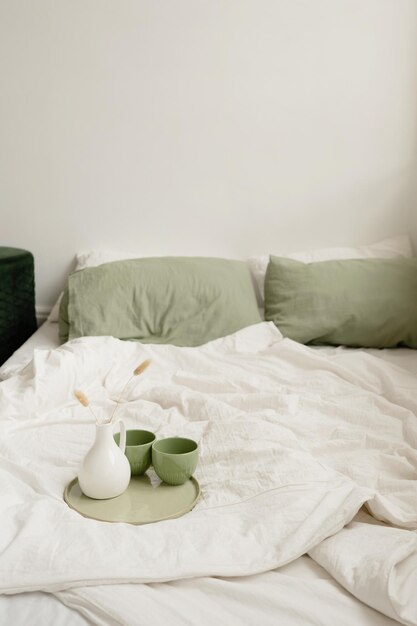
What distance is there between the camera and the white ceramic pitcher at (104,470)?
4.00ft

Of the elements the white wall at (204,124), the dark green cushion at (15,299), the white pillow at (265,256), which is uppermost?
the white wall at (204,124)

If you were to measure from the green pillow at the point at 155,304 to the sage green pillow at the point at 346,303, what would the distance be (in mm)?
143

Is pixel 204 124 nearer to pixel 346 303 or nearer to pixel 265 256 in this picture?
pixel 265 256

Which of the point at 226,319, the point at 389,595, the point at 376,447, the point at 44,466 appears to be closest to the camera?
the point at 389,595

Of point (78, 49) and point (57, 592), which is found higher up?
Result: point (78, 49)

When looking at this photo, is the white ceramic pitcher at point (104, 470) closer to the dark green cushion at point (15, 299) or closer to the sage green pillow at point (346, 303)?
the sage green pillow at point (346, 303)

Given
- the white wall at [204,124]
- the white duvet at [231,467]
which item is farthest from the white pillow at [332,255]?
the white duvet at [231,467]

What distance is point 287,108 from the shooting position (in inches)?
107

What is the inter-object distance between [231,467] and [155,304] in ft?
3.70

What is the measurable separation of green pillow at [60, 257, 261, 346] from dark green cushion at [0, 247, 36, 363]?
0.93 ft

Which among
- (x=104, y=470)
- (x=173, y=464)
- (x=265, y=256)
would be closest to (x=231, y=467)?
(x=173, y=464)

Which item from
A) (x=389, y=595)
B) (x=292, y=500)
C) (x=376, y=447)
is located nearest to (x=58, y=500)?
(x=292, y=500)

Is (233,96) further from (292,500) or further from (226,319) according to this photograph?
(292,500)

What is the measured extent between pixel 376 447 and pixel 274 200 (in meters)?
1.50
